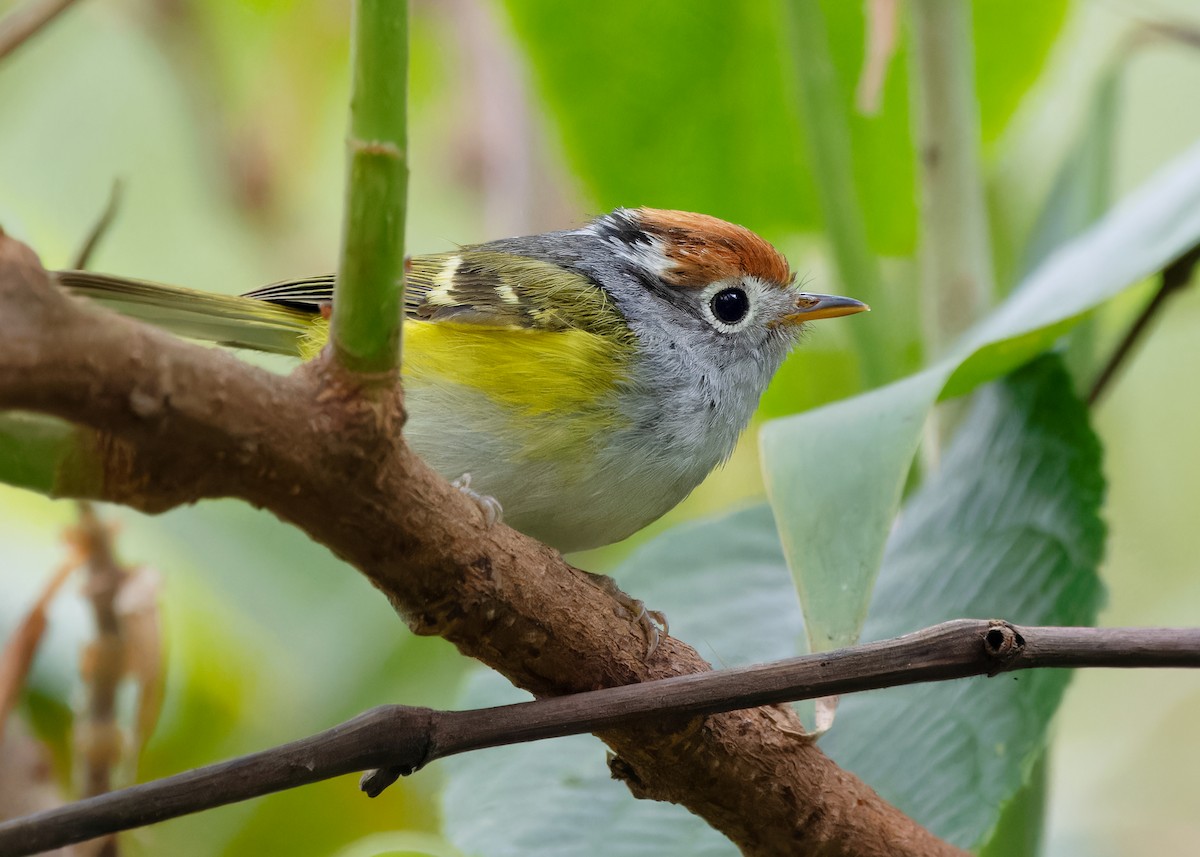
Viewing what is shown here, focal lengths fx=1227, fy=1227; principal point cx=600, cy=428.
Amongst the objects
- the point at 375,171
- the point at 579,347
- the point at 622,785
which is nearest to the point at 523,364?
the point at 579,347

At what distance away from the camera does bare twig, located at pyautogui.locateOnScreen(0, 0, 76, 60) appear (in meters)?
1.33

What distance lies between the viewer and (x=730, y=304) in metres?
1.91

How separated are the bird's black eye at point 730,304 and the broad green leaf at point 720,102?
1.11 feet

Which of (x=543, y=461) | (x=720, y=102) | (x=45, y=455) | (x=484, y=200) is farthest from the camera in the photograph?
(x=484, y=200)

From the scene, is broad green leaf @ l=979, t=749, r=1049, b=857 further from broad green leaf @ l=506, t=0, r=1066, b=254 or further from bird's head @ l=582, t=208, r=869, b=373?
broad green leaf @ l=506, t=0, r=1066, b=254

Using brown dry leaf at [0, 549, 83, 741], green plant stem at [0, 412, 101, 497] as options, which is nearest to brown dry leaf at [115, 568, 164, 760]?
A: brown dry leaf at [0, 549, 83, 741]

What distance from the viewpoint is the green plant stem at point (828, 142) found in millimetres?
1749

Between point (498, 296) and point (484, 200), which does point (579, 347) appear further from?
point (484, 200)

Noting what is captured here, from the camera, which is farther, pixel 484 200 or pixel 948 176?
pixel 484 200

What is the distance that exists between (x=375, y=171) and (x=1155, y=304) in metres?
1.35

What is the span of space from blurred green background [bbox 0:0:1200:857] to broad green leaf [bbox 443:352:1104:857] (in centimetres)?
26

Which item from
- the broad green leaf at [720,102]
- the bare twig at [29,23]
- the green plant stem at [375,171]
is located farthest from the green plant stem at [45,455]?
the broad green leaf at [720,102]

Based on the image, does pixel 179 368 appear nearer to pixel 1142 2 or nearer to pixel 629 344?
pixel 629 344

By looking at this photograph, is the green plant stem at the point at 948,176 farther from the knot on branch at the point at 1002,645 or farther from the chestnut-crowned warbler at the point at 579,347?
the knot on branch at the point at 1002,645
